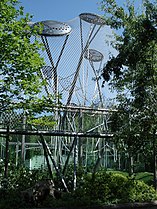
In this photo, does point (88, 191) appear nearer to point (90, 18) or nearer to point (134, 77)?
point (134, 77)

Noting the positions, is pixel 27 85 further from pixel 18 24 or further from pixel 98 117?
pixel 98 117

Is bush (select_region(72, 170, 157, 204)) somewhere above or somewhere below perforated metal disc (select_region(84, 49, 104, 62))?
below

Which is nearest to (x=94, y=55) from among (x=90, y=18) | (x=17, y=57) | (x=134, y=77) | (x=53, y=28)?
(x=90, y=18)

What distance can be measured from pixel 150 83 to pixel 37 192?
4.75m

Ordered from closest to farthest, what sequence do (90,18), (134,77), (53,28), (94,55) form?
(134,77)
(53,28)
(90,18)
(94,55)

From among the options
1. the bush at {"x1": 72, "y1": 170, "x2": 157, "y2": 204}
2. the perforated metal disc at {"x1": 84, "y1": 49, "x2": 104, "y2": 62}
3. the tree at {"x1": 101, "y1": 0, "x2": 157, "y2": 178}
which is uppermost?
the perforated metal disc at {"x1": 84, "y1": 49, "x2": 104, "y2": 62}

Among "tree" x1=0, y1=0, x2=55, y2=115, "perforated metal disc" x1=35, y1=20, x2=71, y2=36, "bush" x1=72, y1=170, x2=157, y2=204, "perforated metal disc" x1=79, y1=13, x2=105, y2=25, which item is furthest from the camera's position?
"perforated metal disc" x1=79, y1=13, x2=105, y2=25

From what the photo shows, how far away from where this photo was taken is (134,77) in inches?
445

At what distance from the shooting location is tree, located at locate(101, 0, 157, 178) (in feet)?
33.9

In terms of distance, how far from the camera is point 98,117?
1638 cm

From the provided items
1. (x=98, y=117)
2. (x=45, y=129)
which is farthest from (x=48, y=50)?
(x=45, y=129)

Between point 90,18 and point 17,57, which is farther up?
point 90,18

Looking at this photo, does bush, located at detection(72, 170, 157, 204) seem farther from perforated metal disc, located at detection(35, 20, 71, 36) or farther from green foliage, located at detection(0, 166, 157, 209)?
perforated metal disc, located at detection(35, 20, 71, 36)

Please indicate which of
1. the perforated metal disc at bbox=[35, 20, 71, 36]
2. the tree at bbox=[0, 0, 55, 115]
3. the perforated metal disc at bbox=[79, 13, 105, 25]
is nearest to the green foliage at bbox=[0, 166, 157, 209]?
the tree at bbox=[0, 0, 55, 115]
